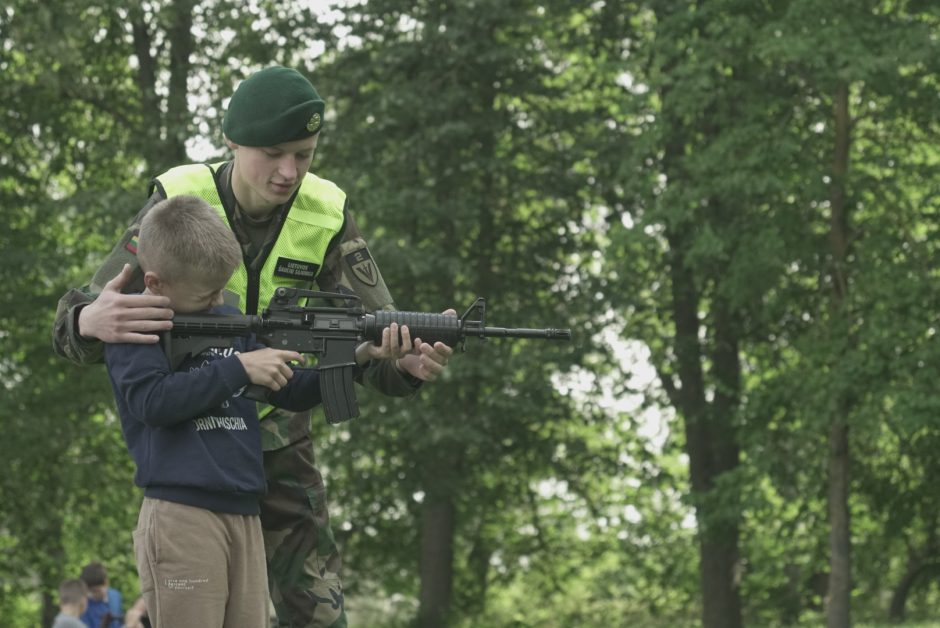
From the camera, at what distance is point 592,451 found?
942 inches

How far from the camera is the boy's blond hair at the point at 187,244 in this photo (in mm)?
4328

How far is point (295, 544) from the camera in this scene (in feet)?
17.1

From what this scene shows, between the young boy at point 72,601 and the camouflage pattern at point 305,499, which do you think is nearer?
the camouflage pattern at point 305,499

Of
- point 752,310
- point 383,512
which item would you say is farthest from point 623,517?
point 752,310

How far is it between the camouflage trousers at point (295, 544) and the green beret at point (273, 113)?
997 mm

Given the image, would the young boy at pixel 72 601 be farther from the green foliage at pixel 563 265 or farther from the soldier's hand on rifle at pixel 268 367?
the soldier's hand on rifle at pixel 268 367

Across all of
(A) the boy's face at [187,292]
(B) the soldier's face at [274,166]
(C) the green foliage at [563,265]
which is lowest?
(A) the boy's face at [187,292]

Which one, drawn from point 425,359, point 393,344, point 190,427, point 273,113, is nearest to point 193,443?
point 190,427

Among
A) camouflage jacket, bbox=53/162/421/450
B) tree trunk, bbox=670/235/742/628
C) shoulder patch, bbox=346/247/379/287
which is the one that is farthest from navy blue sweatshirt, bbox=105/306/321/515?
tree trunk, bbox=670/235/742/628

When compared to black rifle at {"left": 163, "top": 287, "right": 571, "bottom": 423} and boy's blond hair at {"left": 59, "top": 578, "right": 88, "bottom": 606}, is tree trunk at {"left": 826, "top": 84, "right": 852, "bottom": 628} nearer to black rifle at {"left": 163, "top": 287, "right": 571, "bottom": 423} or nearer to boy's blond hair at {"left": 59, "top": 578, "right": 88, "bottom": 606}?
boy's blond hair at {"left": 59, "top": 578, "right": 88, "bottom": 606}

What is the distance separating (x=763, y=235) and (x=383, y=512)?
→ 7.86 meters

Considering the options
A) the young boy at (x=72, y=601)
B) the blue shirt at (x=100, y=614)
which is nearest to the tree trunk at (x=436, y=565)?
the blue shirt at (x=100, y=614)

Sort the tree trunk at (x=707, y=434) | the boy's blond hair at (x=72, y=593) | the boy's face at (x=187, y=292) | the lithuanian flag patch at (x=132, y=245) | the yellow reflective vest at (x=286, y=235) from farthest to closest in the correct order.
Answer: the tree trunk at (x=707, y=434), the boy's blond hair at (x=72, y=593), the yellow reflective vest at (x=286, y=235), the lithuanian flag patch at (x=132, y=245), the boy's face at (x=187, y=292)

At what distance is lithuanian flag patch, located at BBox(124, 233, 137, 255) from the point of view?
4.84m
